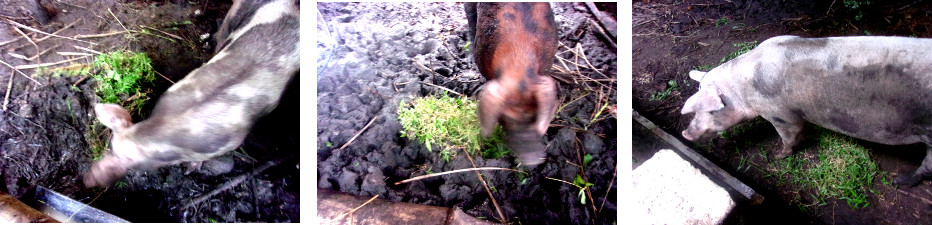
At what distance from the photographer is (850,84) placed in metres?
1.86

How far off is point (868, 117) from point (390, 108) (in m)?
2.01

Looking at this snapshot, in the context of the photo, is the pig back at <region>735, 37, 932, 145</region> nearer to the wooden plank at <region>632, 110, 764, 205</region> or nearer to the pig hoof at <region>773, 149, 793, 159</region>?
the pig hoof at <region>773, 149, 793, 159</region>

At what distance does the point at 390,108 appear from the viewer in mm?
1912

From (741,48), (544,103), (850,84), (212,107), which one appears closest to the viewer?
(544,103)

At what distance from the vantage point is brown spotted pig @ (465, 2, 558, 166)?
5.10 feet

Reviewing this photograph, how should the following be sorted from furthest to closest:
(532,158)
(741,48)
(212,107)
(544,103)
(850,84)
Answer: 1. (212,107)
2. (741,48)
3. (850,84)
4. (532,158)
5. (544,103)

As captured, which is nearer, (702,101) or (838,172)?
(838,172)

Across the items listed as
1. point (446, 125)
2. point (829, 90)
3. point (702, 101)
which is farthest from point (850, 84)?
point (446, 125)

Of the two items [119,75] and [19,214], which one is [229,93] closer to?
[119,75]

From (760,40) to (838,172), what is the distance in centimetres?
62

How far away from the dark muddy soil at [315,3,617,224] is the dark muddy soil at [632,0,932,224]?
0.24 meters

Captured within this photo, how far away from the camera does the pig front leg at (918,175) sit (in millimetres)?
1732

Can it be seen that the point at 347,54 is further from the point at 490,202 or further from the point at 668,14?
the point at 668,14

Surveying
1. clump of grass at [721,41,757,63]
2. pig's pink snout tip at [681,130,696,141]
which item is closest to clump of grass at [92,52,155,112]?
pig's pink snout tip at [681,130,696,141]
